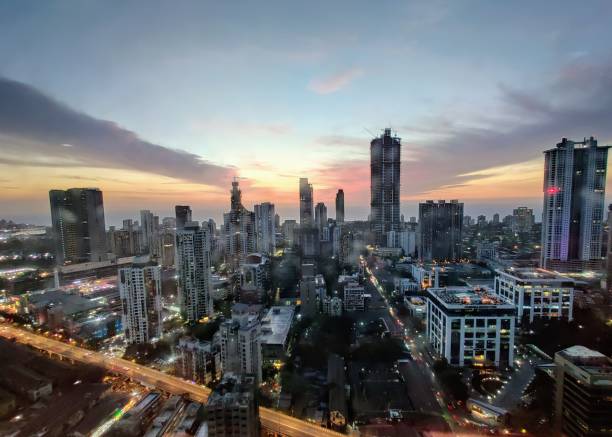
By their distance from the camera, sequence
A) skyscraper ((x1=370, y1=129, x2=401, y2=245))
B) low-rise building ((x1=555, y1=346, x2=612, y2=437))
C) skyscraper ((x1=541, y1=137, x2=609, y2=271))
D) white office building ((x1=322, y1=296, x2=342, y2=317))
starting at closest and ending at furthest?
1. low-rise building ((x1=555, y1=346, x2=612, y2=437))
2. white office building ((x1=322, y1=296, x2=342, y2=317))
3. skyscraper ((x1=541, y1=137, x2=609, y2=271))
4. skyscraper ((x1=370, y1=129, x2=401, y2=245))

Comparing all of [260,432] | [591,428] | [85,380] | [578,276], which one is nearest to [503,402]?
[591,428]

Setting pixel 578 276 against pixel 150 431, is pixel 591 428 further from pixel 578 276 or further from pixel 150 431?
pixel 578 276

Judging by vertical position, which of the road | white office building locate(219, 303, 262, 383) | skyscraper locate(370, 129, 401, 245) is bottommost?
the road

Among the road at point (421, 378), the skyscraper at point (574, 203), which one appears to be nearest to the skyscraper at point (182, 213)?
the road at point (421, 378)

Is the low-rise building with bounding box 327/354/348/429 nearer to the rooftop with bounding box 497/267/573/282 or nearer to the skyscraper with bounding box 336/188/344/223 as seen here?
the rooftop with bounding box 497/267/573/282

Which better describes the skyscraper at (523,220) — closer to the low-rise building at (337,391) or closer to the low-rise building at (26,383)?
the low-rise building at (337,391)

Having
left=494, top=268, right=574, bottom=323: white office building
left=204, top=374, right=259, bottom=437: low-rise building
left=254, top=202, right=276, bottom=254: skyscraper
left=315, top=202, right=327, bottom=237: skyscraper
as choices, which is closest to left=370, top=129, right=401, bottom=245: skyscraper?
left=315, top=202, right=327, bottom=237: skyscraper

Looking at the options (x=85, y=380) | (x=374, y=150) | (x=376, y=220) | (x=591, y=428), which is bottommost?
(x=85, y=380)
